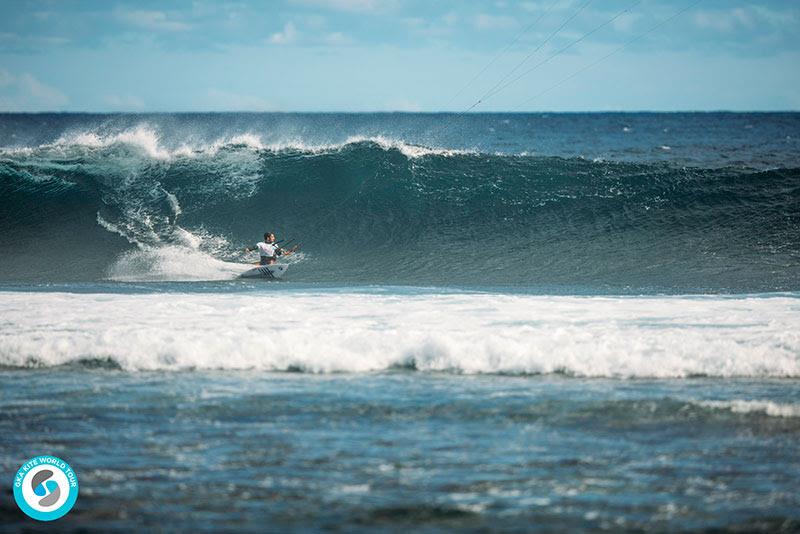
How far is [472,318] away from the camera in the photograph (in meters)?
11.2

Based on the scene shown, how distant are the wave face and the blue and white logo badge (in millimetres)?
10430

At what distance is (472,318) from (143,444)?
553 centimetres

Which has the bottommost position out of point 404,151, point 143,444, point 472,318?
point 143,444

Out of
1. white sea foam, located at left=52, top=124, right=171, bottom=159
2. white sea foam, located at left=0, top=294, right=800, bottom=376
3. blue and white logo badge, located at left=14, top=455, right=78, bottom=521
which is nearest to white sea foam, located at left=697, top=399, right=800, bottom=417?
white sea foam, located at left=0, top=294, right=800, bottom=376

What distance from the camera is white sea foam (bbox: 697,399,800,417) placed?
7.43 metres

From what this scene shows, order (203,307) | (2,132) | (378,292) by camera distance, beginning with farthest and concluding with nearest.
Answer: (2,132) < (378,292) < (203,307)

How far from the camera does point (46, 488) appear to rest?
18.4 ft

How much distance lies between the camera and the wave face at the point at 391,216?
17.4m

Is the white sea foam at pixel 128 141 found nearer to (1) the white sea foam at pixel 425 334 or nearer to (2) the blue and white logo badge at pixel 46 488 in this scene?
(1) the white sea foam at pixel 425 334

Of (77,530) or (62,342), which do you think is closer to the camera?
(77,530)

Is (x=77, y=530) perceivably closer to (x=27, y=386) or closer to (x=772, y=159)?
(x=27, y=386)

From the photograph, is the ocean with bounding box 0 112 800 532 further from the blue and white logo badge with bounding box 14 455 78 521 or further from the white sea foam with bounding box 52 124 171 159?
the white sea foam with bounding box 52 124 171 159

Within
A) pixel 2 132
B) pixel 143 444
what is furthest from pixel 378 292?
pixel 2 132

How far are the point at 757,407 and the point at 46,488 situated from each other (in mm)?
5870
